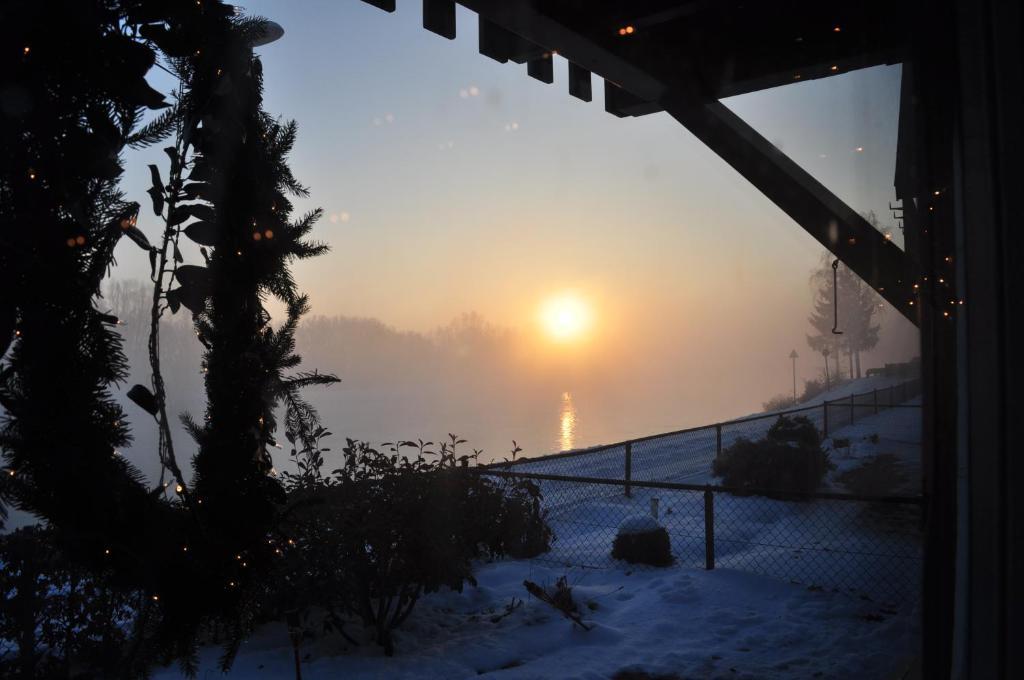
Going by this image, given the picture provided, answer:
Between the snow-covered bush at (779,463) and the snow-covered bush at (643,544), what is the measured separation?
125 inches

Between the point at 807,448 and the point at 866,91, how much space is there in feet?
26.7

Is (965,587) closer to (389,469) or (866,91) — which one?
(866,91)

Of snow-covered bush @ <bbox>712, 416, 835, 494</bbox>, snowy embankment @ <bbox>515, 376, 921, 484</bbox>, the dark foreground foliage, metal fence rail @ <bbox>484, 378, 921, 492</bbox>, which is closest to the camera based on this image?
the dark foreground foliage

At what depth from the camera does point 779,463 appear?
9.71 m

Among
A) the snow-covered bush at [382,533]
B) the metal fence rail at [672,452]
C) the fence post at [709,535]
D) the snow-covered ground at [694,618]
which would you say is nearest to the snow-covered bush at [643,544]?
the snow-covered ground at [694,618]

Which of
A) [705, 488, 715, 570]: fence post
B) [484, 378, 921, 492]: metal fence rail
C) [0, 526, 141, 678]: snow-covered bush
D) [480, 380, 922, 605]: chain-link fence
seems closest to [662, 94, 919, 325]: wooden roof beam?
[480, 380, 922, 605]: chain-link fence

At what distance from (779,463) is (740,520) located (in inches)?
81.7

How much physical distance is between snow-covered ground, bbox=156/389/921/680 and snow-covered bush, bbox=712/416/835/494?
8.82 feet

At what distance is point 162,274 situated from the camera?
1.42m

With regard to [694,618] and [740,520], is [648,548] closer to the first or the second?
[694,618]

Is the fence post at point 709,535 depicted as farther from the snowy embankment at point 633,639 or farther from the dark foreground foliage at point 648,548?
the dark foreground foliage at point 648,548

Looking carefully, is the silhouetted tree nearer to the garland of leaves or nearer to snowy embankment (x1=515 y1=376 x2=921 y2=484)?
the garland of leaves

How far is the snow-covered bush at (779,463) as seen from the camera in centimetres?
935

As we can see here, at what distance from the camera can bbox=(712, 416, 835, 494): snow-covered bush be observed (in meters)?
9.35
